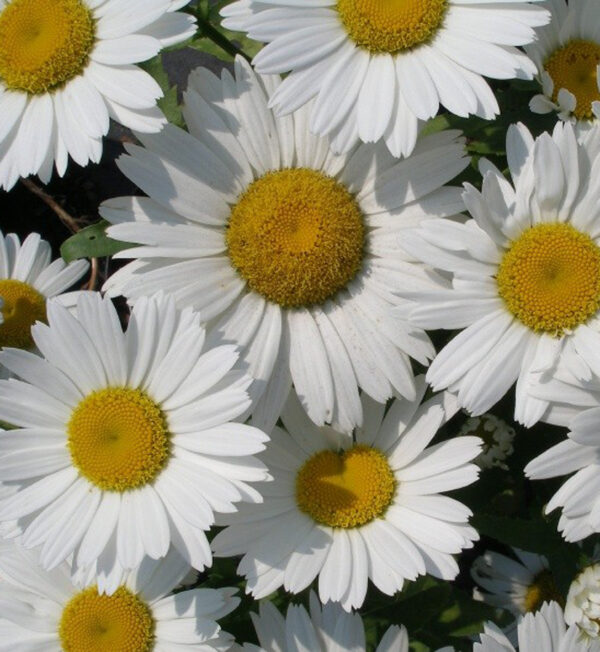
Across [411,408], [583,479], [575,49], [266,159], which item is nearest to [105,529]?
[411,408]

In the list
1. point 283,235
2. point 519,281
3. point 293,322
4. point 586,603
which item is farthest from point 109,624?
point 519,281

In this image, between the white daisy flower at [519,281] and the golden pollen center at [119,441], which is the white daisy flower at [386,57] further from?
the golden pollen center at [119,441]

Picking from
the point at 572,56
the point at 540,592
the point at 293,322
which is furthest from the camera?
the point at 540,592

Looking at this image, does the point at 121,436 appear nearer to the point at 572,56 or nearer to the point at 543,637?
the point at 543,637

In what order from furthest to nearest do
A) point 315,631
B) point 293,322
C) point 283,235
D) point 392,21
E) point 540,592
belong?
point 540,592
point 315,631
point 293,322
point 283,235
point 392,21

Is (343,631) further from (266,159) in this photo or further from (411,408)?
(266,159)

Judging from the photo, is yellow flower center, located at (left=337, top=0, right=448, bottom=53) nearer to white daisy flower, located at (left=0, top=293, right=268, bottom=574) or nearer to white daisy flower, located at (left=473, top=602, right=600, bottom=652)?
white daisy flower, located at (left=0, top=293, right=268, bottom=574)

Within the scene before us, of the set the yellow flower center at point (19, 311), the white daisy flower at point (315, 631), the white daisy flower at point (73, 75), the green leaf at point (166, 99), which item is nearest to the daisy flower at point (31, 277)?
the yellow flower center at point (19, 311)
